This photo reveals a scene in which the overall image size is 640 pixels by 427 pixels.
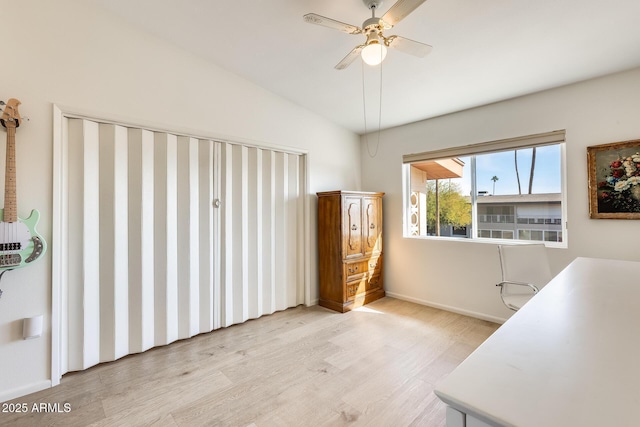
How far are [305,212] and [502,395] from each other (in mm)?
3271

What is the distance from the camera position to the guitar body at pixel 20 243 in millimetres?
1905

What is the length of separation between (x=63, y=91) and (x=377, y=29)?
7.86ft

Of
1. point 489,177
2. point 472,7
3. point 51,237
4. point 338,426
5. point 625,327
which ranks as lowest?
point 338,426

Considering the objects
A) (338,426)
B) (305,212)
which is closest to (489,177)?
(305,212)

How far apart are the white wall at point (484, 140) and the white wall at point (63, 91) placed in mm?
2370

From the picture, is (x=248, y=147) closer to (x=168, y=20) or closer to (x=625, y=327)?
(x=168, y=20)

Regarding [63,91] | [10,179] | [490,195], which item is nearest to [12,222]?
[10,179]

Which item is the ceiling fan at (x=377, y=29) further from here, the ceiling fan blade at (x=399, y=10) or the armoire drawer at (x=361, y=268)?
the armoire drawer at (x=361, y=268)

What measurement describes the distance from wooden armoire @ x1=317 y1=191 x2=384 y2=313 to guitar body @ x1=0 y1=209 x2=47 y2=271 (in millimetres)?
2707

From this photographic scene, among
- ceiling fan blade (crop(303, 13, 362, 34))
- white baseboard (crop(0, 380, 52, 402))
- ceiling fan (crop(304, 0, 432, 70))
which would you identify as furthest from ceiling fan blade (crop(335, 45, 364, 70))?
white baseboard (crop(0, 380, 52, 402))

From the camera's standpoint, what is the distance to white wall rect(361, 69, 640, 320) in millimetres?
2480

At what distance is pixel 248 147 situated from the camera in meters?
3.27

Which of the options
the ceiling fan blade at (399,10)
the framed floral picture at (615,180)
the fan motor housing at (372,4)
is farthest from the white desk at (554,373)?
the fan motor housing at (372,4)

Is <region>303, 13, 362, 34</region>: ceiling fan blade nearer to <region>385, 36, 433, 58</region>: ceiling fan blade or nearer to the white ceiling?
<region>385, 36, 433, 58</region>: ceiling fan blade
